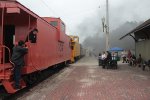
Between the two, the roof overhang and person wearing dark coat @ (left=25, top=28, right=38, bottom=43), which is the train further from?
the roof overhang

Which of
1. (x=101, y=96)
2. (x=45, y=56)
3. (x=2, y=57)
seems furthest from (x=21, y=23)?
(x=101, y=96)

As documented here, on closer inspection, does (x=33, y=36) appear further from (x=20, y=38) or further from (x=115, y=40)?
(x=115, y=40)

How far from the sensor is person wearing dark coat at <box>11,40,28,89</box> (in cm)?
1049

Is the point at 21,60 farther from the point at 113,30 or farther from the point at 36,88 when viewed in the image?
the point at 113,30

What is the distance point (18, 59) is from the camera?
10695mm

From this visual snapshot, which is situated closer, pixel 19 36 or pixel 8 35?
pixel 19 36

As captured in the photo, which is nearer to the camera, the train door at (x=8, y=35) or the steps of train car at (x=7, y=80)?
the steps of train car at (x=7, y=80)

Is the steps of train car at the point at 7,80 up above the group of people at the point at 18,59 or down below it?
below

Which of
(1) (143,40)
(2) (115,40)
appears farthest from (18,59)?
(2) (115,40)

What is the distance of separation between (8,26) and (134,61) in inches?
688

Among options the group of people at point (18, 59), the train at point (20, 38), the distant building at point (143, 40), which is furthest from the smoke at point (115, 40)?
the group of people at point (18, 59)

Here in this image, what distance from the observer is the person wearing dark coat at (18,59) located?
10.5m

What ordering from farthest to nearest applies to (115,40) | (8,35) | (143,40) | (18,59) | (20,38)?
(115,40), (143,40), (8,35), (20,38), (18,59)

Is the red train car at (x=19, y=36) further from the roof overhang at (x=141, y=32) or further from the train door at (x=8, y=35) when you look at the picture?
the roof overhang at (x=141, y=32)
